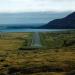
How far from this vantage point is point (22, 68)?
72.7 metres

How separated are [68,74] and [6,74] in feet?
44.0

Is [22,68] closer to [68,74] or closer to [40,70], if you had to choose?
[40,70]

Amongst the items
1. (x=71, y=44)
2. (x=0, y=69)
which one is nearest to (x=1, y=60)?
(x=0, y=69)

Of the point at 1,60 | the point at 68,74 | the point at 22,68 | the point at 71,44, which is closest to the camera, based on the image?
the point at 68,74

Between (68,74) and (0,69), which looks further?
(0,69)

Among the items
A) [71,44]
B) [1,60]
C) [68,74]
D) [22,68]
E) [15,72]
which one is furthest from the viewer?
[71,44]

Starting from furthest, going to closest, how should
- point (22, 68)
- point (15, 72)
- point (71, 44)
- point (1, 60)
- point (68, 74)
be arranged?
point (71, 44), point (1, 60), point (22, 68), point (15, 72), point (68, 74)

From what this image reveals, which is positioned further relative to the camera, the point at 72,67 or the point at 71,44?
the point at 71,44

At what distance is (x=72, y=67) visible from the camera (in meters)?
74.6

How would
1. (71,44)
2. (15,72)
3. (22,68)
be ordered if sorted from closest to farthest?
(15,72) < (22,68) < (71,44)

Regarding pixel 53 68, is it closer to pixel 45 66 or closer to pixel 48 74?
pixel 45 66

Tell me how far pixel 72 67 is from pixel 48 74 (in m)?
11.6

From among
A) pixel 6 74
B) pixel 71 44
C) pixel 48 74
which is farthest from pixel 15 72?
pixel 71 44

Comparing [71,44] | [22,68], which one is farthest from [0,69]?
[71,44]
